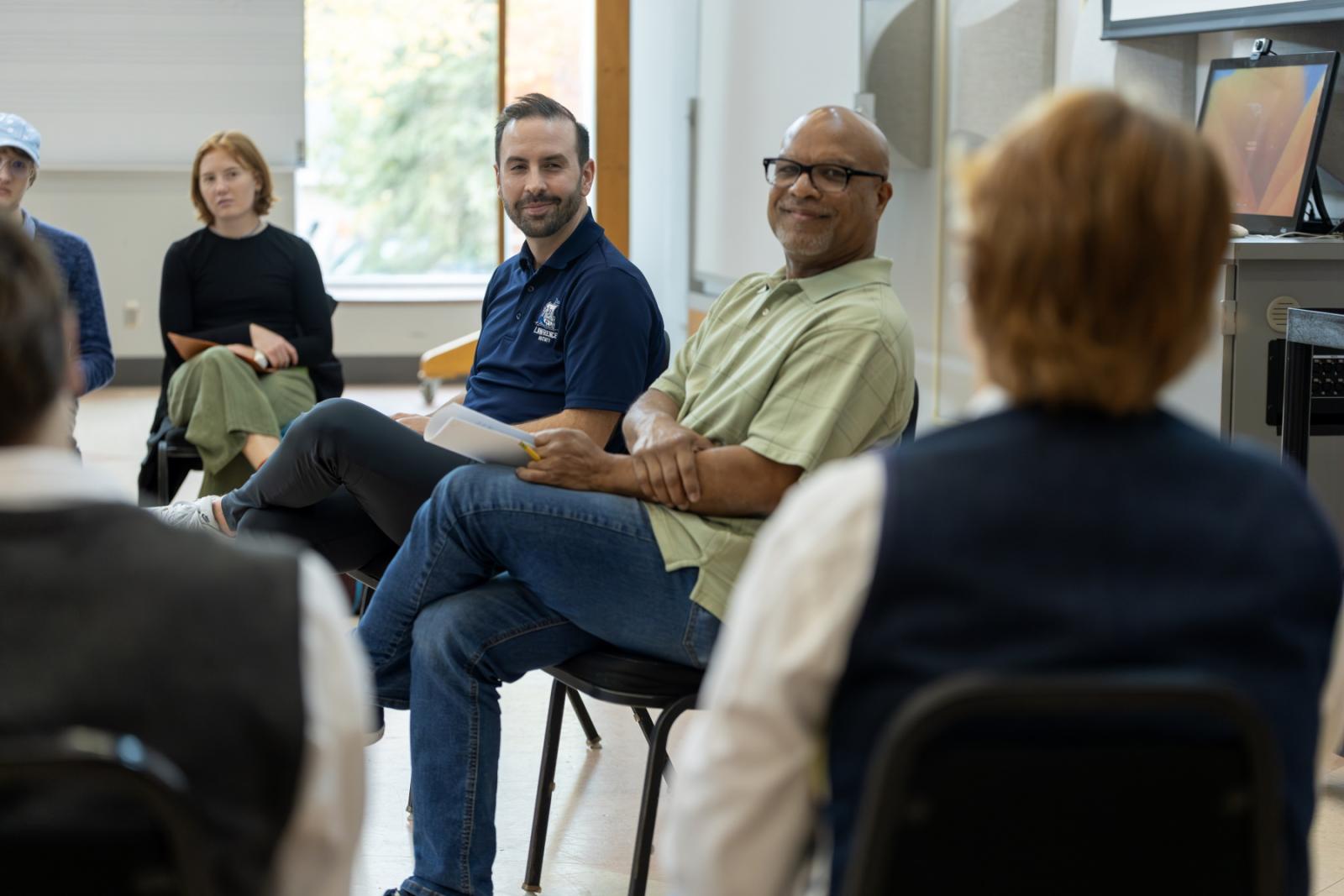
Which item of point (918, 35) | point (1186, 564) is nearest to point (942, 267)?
point (918, 35)

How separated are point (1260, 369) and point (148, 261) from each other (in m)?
6.56

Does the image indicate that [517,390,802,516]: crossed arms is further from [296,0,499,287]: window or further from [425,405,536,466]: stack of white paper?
[296,0,499,287]: window

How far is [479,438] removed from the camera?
197 centimetres

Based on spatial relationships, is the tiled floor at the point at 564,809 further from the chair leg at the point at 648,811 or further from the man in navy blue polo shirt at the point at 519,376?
the man in navy blue polo shirt at the point at 519,376

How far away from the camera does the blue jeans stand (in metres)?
1.86

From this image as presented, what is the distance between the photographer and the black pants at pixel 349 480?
7.57 ft

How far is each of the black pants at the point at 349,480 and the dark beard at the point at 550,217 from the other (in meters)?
0.50

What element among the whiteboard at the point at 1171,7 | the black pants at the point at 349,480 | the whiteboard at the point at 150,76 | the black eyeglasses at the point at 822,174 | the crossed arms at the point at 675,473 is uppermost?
the whiteboard at the point at 150,76

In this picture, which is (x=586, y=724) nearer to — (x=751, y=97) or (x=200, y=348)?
(x=200, y=348)

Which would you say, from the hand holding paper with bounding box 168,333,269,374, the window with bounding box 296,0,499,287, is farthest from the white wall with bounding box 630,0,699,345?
the window with bounding box 296,0,499,287

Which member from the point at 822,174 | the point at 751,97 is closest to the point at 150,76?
the point at 751,97

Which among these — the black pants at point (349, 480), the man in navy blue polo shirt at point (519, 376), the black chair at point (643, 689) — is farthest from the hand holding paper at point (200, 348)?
the black chair at point (643, 689)

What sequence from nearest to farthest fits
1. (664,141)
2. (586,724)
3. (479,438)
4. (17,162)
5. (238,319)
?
(479,438) < (586,724) < (17,162) < (238,319) < (664,141)

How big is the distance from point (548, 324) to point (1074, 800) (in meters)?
1.80
